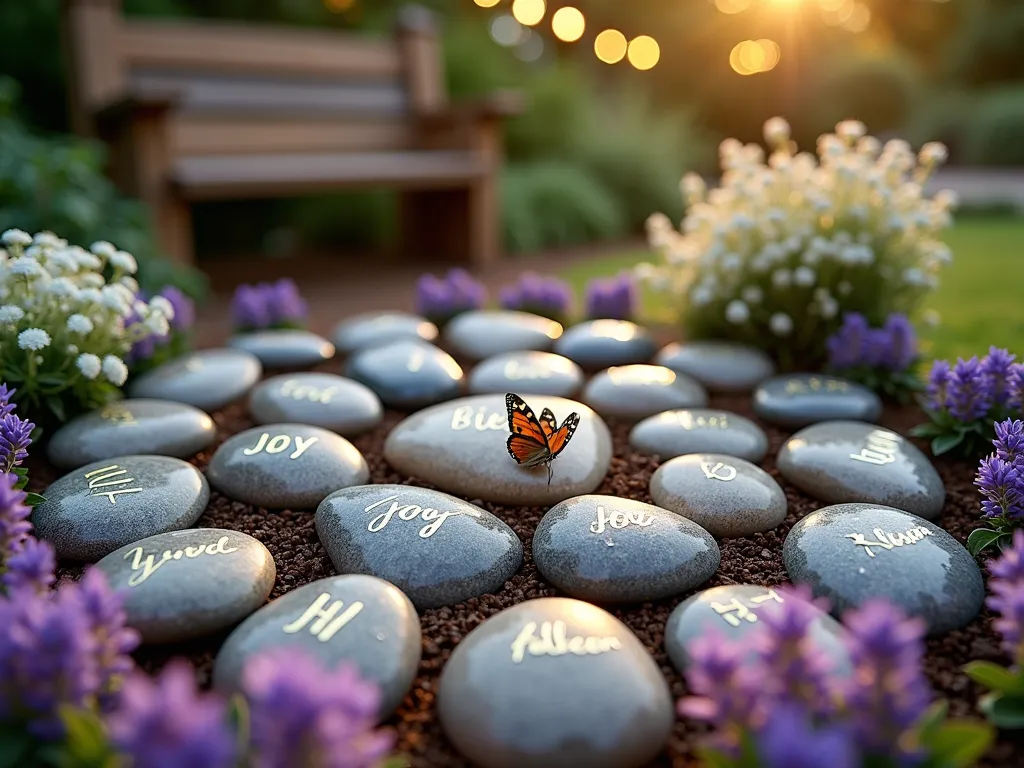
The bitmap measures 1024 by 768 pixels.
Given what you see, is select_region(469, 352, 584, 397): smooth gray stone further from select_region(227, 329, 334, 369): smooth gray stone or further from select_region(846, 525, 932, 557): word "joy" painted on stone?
select_region(846, 525, 932, 557): word "joy" painted on stone

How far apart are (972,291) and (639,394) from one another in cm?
281

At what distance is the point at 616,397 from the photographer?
9.24 feet

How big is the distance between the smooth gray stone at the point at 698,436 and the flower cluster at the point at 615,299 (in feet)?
4.11

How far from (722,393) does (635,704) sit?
1.86 meters

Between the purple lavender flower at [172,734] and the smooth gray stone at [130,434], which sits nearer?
the purple lavender flower at [172,734]

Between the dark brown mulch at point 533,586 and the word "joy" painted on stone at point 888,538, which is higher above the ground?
the word "joy" painted on stone at point 888,538

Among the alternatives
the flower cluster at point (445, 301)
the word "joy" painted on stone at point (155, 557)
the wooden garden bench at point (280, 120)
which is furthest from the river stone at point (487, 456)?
the wooden garden bench at point (280, 120)

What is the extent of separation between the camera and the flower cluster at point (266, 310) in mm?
3615

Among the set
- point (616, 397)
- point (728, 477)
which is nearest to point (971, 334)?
point (616, 397)

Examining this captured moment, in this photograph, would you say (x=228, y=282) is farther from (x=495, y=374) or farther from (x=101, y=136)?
(x=495, y=374)

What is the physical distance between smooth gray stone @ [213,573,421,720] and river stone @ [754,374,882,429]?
1.56 metres

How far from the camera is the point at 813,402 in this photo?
2.71 metres

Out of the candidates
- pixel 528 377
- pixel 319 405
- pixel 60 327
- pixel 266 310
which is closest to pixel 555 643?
pixel 319 405

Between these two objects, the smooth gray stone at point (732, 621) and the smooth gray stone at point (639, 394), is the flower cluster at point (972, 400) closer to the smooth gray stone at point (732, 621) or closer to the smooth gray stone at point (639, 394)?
the smooth gray stone at point (639, 394)
